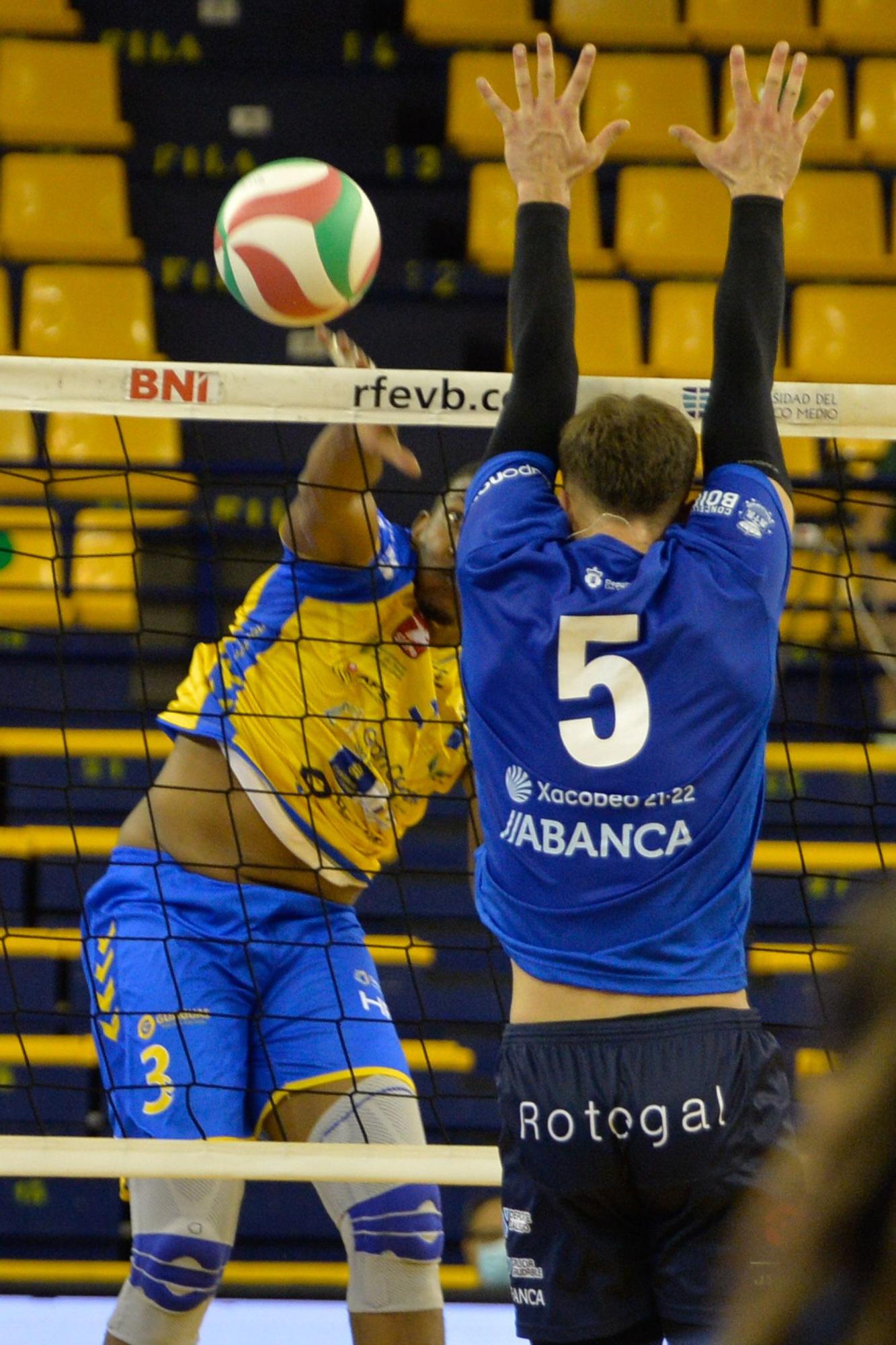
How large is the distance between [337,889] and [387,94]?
572cm

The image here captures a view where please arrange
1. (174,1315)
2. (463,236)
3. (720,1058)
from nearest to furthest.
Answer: (720,1058)
(174,1315)
(463,236)

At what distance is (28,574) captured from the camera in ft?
22.3

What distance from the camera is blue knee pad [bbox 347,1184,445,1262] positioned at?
10.5 ft

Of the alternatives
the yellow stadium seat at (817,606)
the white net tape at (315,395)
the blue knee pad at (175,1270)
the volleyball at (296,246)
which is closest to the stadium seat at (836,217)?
the yellow stadium seat at (817,606)

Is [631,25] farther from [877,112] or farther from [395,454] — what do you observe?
[395,454]

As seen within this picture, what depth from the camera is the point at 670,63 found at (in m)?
8.09

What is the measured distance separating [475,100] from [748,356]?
592cm

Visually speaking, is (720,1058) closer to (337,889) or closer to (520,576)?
(520,576)

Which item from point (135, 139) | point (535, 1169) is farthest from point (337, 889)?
point (135, 139)

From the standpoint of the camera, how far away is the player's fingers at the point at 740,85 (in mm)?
2721

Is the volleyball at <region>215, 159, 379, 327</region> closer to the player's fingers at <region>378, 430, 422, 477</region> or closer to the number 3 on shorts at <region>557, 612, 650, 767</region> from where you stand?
the player's fingers at <region>378, 430, 422, 477</region>

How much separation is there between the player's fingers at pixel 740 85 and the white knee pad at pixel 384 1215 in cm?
187

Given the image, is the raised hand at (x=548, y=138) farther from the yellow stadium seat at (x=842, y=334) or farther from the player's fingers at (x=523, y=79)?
the yellow stadium seat at (x=842, y=334)

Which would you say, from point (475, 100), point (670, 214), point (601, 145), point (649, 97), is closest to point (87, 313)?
point (475, 100)
